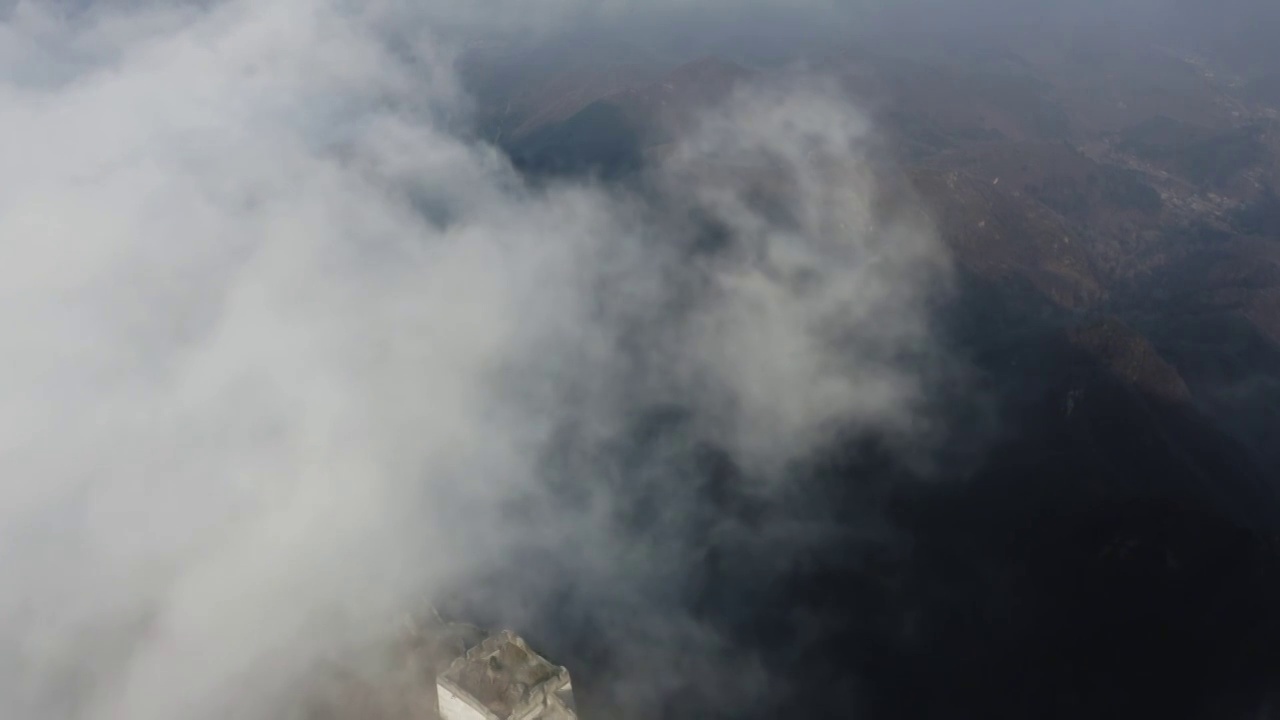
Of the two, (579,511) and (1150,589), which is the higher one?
(1150,589)

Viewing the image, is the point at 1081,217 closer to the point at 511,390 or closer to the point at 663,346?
the point at 663,346

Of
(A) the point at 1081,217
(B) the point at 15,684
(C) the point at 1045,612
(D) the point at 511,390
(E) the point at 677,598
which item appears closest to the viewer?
(B) the point at 15,684

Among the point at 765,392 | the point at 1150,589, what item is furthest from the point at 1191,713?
the point at 765,392

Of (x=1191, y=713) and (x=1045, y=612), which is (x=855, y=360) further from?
(x=1191, y=713)

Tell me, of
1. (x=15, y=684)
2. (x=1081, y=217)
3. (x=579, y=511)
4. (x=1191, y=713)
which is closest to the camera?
(x=1191, y=713)

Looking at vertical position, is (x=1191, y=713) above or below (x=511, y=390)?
above

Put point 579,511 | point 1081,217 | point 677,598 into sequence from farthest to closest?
1. point 1081,217
2. point 579,511
3. point 677,598

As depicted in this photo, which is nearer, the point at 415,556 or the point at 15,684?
the point at 15,684

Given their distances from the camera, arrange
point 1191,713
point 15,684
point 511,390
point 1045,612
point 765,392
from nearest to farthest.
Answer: point 1191,713, point 15,684, point 1045,612, point 765,392, point 511,390

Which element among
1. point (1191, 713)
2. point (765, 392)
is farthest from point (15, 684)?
point (1191, 713)
